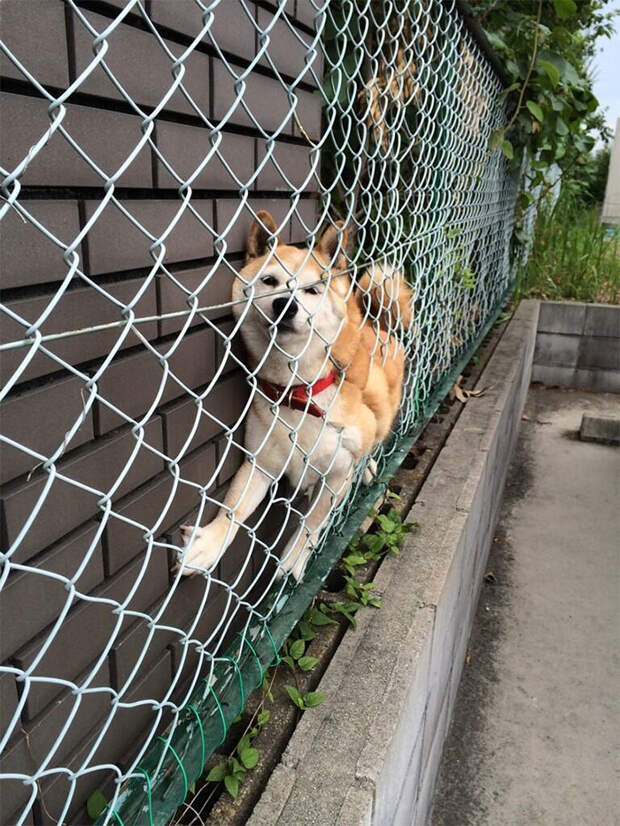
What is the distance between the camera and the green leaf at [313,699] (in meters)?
1.48

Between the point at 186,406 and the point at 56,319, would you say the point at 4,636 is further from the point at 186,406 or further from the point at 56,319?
the point at 186,406

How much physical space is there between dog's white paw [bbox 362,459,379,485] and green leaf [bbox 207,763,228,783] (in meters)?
1.31

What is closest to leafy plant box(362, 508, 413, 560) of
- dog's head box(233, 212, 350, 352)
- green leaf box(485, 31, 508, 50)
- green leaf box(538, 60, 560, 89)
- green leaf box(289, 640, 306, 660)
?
green leaf box(289, 640, 306, 660)

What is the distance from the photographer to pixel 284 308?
1508 mm

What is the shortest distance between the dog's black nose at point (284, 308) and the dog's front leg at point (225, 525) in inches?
14.1

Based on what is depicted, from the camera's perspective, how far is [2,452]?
86 centimetres

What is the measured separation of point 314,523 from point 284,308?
2.33 ft

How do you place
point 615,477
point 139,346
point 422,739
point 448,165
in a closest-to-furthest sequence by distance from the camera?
point 139,346
point 422,739
point 448,165
point 615,477

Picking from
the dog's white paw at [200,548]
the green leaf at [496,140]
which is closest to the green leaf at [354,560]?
the dog's white paw at [200,548]

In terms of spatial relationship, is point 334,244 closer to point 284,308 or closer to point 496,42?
point 284,308

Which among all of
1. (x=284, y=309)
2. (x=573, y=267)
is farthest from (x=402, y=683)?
(x=573, y=267)

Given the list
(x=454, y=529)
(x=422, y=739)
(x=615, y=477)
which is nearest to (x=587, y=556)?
(x=615, y=477)

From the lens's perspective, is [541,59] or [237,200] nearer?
[237,200]

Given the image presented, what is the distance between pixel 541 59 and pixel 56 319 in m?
4.02
